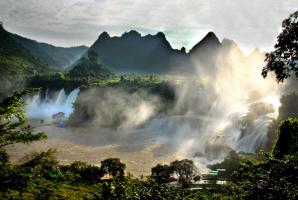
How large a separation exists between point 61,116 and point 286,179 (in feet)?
355

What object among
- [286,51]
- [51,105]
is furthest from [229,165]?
[51,105]

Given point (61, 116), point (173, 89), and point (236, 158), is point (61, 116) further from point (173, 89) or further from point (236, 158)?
point (236, 158)

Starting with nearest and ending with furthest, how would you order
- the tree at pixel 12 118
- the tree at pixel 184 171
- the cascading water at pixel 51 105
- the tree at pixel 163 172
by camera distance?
the tree at pixel 12 118
the tree at pixel 163 172
the tree at pixel 184 171
the cascading water at pixel 51 105

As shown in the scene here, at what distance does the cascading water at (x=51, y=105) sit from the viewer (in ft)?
407

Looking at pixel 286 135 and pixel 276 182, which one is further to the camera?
pixel 286 135

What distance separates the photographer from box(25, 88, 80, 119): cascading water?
12416cm

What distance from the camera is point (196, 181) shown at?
51344 mm

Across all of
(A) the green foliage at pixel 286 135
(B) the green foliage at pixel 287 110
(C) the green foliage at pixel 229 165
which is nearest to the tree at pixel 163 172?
(C) the green foliage at pixel 229 165

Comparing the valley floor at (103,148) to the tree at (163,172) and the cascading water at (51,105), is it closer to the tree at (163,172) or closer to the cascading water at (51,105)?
the tree at (163,172)

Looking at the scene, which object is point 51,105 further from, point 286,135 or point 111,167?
point 286,135

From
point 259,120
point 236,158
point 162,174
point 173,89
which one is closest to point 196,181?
point 162,174

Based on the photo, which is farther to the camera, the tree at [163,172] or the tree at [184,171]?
the tree at [184,171]

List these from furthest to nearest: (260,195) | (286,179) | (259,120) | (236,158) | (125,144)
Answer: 1. (125,144)
2. (259,120)
3. (236,158)
4. (286,179)
5. (260,195)

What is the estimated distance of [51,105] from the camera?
134875 mm
